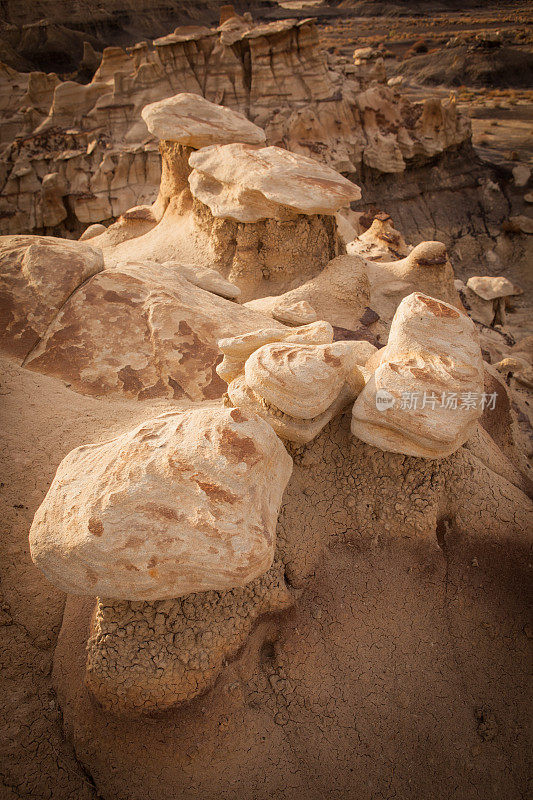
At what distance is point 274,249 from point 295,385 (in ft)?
9.19

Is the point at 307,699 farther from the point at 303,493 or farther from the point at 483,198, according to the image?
the point at 483,198

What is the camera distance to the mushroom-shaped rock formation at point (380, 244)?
17.3 feet

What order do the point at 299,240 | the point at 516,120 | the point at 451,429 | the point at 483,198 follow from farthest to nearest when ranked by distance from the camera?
the point at 516,120 < the point at 483,198 < the point at 299,240 < the point at 451,429

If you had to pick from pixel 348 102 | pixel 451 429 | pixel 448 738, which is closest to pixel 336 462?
pixel 451 429

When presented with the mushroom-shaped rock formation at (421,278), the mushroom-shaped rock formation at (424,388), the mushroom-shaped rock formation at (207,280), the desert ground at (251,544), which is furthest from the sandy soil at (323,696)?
the mushroom-shaped rock formation at (421,278)

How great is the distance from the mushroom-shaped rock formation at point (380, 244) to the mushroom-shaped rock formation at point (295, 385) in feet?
12.1

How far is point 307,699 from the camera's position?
1.73 m

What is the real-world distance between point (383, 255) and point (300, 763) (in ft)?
15.4

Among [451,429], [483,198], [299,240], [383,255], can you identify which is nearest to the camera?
[451,429]

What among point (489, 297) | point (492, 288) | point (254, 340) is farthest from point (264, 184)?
point (492, 288)

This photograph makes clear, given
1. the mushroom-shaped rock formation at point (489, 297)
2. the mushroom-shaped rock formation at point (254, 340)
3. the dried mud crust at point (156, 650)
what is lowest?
the mushroom-shaped rock formation at point (489, 297)

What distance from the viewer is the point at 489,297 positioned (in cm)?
620

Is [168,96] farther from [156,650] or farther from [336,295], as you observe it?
[156,650]

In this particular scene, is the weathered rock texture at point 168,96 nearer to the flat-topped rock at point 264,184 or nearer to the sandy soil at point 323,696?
the flat-topped rock at point 264,184
